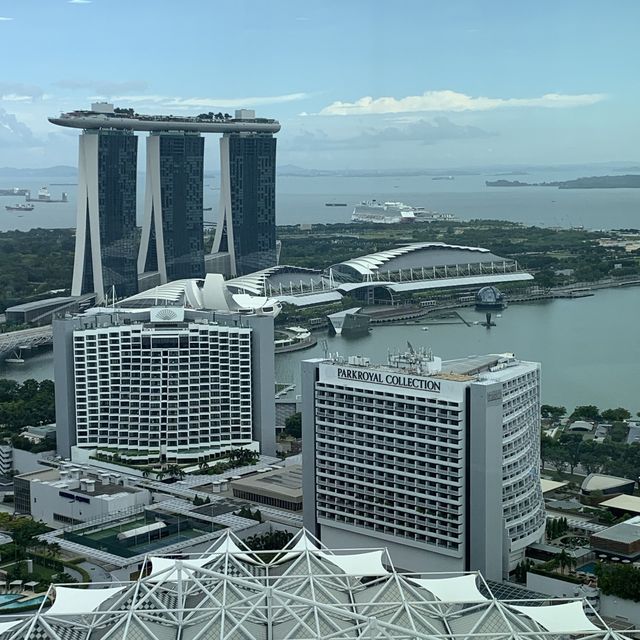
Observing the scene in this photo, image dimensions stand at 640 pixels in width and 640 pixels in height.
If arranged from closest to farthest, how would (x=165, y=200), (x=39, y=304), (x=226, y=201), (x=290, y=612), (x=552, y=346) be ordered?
(x=290, y=612) → (x=552, y=346) → (x=39, y=304) → (x=165, y=200) → (x=226, y=201)

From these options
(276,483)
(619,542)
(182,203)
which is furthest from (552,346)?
(619,542)

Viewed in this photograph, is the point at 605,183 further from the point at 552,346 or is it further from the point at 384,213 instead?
the point at 552,346

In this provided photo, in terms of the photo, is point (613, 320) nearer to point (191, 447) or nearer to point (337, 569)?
point (191, 447)

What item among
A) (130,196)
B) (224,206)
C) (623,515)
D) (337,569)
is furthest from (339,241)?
(337,569)

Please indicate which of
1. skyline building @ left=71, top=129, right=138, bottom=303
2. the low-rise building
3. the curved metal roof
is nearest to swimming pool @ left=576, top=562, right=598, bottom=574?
the low-rise building

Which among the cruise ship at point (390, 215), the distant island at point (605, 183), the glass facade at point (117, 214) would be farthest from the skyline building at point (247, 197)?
the distant island at point (605, 183)

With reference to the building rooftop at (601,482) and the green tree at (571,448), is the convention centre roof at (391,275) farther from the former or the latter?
the building rooftop at (601,482)
